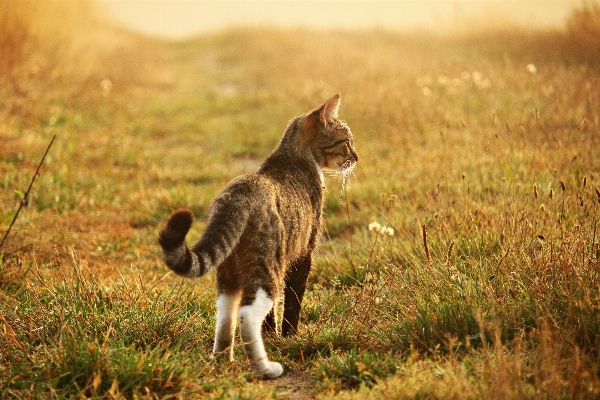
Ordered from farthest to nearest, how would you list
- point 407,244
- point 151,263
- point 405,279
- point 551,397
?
1. point 151,263
2. point 407,244
3. point 405,279
4. point 551,397

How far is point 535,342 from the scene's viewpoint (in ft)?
9.70

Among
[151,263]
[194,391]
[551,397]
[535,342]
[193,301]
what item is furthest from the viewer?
[151,263]

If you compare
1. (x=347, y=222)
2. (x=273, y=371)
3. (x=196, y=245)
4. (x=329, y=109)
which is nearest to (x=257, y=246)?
(x=196, y=245)

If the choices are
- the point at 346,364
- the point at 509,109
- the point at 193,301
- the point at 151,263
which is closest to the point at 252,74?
the point at 509,109

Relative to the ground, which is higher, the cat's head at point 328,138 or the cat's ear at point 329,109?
the cat's ear at point 329,109

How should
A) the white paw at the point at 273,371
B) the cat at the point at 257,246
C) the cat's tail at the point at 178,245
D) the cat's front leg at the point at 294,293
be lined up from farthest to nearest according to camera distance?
1. the cat's front leg at the point at 294,293
2. the white paw at the point at 273,371
3. the cat at the point at 257,246
4. the cat's tail at the point at 178,245

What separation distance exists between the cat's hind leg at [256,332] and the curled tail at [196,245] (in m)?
0.29

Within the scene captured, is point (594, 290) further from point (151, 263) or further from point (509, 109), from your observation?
point (509, 109)

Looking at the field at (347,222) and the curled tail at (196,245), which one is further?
the field at (347,222)

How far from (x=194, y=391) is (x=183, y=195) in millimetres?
3833

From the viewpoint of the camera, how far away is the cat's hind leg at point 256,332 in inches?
115

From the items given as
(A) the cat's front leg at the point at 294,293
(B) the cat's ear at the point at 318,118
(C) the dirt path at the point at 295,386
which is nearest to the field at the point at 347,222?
(C) the dirt path at the point at 295,386

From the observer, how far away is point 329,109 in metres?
3.98

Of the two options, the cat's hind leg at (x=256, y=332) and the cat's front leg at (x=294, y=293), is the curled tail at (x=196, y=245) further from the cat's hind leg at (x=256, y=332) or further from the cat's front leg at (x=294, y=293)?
the cat's front leg at (x=294, y=293)
